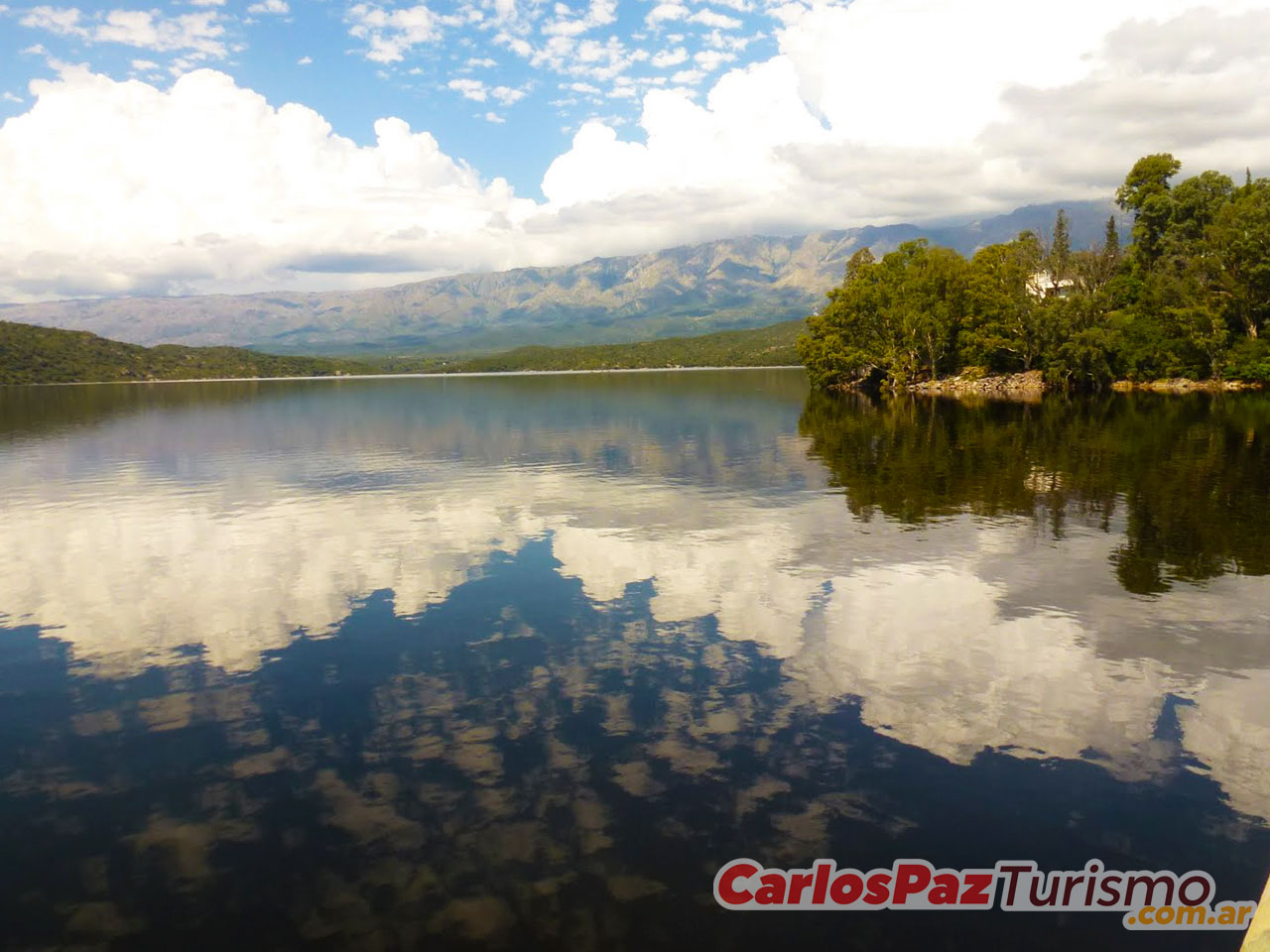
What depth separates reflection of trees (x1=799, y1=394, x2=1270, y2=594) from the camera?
31938 millimetres

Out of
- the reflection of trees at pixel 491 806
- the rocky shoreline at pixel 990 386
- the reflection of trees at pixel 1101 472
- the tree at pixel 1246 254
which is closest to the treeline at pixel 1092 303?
the tree at pixel 1246 254

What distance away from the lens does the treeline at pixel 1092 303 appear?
12469 centimetres

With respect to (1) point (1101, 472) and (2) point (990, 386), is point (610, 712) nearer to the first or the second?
(1) point (1101, 472)

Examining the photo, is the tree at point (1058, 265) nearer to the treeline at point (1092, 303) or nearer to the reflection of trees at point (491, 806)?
the treeline at point (1092, 303)

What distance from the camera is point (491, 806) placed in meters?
14.3

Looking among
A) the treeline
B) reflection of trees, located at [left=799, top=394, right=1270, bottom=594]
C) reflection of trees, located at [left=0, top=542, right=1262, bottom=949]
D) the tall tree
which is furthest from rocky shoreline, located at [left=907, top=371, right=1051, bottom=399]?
reflection of trees, located at [left=0, top=542, right=1262, bottom=949]

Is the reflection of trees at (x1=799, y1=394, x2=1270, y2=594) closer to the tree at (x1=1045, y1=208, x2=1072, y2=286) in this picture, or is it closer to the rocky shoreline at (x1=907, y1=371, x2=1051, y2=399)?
the rocky shoreline at (x1=907, y1=371, x2=1051, y2=399)

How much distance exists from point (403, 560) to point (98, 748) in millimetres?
15407

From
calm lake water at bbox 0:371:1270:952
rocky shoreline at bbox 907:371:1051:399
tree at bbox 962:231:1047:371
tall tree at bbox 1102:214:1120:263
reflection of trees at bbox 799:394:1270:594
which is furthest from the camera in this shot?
tall tree at bbox 1102:214:1120:263

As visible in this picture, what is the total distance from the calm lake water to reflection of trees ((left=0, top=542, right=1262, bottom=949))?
0.23 ft

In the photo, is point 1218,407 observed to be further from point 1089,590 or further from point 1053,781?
point 1053,781

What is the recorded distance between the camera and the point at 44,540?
1467 inches

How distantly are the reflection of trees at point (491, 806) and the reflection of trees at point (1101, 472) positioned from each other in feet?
51.1

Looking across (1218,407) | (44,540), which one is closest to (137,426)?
(44,540)
